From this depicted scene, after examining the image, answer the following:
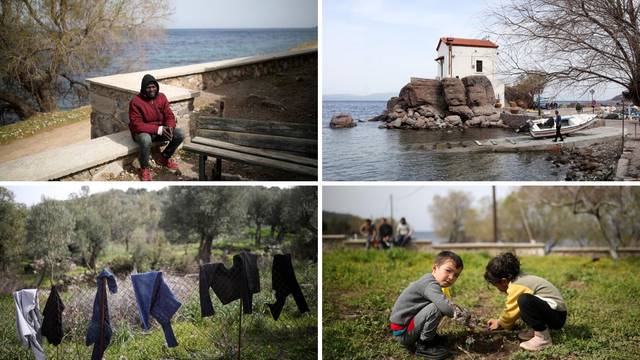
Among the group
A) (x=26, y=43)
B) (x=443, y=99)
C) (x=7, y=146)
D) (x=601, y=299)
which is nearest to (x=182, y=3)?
(x=26, y=43)

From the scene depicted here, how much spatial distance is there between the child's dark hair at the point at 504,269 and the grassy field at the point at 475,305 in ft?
1.11

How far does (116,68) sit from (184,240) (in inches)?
54.9

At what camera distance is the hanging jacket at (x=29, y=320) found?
188 inches

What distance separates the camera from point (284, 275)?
5062mm

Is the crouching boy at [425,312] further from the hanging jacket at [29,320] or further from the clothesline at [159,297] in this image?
the hanging jacket at [29,320]

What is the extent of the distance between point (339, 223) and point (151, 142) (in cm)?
156

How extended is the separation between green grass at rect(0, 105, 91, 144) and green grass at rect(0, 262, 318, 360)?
1183mm

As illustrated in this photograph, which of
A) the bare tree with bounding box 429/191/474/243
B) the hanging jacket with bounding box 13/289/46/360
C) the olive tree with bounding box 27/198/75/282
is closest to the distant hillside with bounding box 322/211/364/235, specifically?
the bare tree with bounding box 429/191/474/243

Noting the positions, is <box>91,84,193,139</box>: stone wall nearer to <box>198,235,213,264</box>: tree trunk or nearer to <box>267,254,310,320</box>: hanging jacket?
<box>198,235,213,264</box>: tree trunk

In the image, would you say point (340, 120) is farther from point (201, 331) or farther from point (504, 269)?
point (201, 331)

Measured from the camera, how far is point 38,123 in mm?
5156

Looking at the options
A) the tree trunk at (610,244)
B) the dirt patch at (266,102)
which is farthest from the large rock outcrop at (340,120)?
the tree trunk at (610,244)

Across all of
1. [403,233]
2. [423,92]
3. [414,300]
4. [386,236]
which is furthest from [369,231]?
[423,92]

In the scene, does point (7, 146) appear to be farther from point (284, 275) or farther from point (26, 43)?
point (284, 275)
